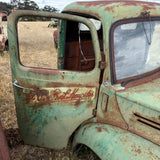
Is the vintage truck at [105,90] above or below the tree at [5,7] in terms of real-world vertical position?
below

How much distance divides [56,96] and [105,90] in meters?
0.50

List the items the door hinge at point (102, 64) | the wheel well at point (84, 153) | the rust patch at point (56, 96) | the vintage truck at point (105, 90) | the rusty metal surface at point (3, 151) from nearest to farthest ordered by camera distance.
Answer: the rusty metal surface at point (3, 151), the vintage truck at point (105, 90), the door hinge at point (102, 64), the rust patch at point (56, 96), the wheel well at point (84, 153)

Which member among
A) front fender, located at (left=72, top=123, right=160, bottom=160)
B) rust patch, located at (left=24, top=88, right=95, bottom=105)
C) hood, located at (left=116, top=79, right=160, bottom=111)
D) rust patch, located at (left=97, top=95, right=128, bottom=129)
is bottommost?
front fender, located at (left=72, top=123, right=160, bottom=160)

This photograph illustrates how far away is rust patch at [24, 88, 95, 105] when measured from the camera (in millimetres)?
1748

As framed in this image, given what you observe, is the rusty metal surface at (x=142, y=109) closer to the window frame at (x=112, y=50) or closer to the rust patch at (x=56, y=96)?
the window frame at (x=112, y=50)

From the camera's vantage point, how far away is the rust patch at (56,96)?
1748mm

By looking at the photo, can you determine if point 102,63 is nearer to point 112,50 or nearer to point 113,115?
point 112,50

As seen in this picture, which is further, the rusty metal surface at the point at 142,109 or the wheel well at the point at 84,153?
the wheel well at the point at 84,153

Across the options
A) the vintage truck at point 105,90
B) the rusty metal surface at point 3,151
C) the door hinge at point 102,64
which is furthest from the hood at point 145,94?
the rusty metal surface at point 3,151

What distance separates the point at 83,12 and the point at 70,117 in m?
1.13

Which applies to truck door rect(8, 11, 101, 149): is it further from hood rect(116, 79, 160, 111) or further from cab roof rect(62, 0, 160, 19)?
hood rect(116, 79, 160, 111)

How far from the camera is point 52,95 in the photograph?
1.77m

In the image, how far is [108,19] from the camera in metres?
1.59

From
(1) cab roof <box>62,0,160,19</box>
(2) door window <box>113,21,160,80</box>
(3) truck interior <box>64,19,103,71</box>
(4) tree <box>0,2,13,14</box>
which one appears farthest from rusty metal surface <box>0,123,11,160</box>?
(4) tree <box>0,2,13,14</box>
